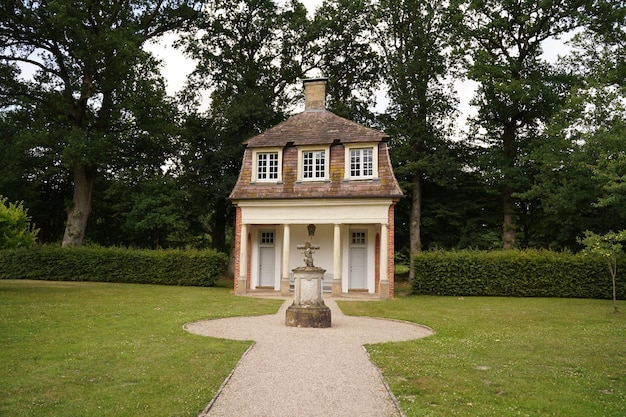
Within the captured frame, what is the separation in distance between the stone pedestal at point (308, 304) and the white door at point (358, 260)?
36.9 feet

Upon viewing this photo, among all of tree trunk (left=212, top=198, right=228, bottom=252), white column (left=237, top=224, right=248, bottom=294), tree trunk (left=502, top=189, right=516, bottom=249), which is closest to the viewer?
white column (left=237, top=224, right=248, bottom=294)

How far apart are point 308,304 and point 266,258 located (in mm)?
12636

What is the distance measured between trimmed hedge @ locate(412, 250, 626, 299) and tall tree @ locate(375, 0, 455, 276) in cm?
691

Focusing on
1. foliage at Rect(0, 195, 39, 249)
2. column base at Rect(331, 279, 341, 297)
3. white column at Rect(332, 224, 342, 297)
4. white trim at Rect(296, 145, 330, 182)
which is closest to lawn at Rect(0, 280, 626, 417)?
foliage at Rect(0, 195, 39, 249)

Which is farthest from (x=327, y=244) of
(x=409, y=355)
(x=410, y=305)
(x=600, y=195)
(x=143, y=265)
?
(x=409, y=355)

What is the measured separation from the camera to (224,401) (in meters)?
6.79

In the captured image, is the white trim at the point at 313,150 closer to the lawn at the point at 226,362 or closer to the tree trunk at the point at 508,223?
the lawn at the point at 226,362

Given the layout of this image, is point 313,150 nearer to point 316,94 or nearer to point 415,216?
point 316,94

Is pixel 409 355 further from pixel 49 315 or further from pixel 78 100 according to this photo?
pixel 78 100

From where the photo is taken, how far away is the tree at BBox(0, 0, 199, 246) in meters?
25.5

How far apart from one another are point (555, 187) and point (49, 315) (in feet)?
76.4

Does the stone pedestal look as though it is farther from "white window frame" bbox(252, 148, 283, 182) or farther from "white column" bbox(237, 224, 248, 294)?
"white window frame" bbox(252, 148, 283, 182)

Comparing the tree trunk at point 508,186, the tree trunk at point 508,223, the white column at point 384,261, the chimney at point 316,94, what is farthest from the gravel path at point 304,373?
the tree trunk at point 508,186

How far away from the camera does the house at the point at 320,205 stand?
23.0 m
